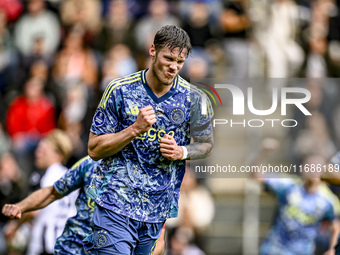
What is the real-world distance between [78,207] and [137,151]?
1606 mm

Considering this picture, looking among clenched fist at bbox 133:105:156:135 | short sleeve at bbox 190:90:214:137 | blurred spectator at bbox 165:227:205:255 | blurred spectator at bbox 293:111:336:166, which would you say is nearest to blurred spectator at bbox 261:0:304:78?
blurred spectator at bbox 293:111:336:166

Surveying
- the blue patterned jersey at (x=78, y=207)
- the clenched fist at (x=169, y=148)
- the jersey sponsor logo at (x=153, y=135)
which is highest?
the jersey sponsor logo at (x=153, y=135)

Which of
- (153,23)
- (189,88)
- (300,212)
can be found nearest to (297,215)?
(300,212)

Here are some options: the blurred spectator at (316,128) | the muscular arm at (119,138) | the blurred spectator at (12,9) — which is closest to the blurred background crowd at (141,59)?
the blurred spectator at (316,128)

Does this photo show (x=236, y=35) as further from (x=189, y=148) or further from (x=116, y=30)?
(x=189, y=148)

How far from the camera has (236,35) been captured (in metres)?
12.0

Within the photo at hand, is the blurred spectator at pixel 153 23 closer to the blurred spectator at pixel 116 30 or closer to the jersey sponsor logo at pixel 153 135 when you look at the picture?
the blurred spectator at pixel 116 30

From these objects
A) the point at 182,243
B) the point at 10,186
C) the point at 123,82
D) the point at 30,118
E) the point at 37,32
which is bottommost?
the point at 182,243

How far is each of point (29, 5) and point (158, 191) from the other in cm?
808

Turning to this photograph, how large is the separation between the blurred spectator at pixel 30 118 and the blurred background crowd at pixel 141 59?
0.02 meters

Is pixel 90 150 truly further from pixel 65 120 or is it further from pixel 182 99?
pixel 65 120

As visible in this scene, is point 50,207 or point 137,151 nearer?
point 137,151

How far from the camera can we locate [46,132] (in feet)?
37.9

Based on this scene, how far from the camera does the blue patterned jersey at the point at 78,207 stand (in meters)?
6.80
